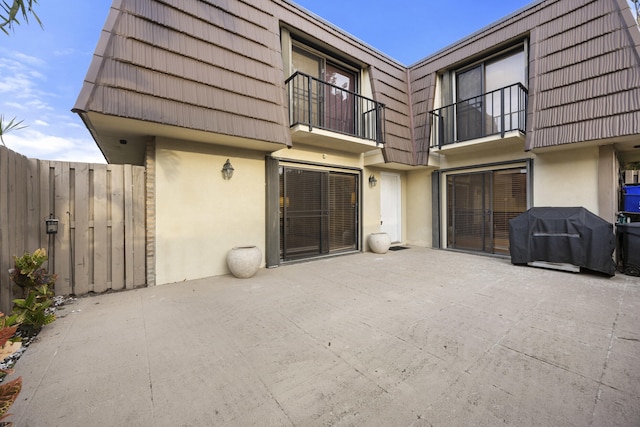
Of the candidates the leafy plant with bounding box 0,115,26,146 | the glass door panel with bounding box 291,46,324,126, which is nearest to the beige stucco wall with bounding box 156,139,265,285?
the glass door panel with bounding box 291,46,324,126

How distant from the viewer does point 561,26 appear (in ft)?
18.2

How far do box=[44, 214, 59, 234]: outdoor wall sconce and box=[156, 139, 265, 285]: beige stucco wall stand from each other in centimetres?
130

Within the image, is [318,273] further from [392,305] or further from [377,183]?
[377,183]

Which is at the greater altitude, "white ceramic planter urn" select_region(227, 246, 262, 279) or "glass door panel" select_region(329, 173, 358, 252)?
"glass door panel" select_region(329, 173, 358, 252)

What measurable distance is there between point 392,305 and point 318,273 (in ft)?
6.76

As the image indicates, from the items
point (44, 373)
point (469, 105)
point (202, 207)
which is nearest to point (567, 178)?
point (469, 105)

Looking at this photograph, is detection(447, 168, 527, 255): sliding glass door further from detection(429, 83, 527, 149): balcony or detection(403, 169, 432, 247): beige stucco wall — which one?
detection(429, 83, 527, 149): balcony

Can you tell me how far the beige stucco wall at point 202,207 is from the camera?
15.5 ft

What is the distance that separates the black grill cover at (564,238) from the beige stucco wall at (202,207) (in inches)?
229

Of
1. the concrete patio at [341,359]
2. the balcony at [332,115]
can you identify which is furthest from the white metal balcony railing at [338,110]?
the concrete patio at [341,359]

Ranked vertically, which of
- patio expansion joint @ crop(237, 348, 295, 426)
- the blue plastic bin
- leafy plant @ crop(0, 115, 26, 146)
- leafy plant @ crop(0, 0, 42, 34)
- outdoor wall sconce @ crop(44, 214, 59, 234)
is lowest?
patio expansion joint @ crop(237, 348, 295, 426)

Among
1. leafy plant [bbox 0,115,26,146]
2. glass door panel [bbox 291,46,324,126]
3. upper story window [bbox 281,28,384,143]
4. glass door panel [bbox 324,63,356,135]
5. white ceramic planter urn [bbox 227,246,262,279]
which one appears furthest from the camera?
glass door panel [bbox 324,63,356,135]

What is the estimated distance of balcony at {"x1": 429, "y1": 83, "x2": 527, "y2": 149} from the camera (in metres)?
6.39

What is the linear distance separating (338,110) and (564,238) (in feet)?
19.3
